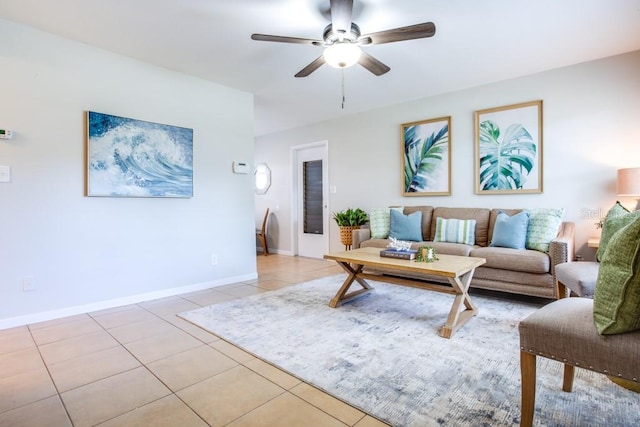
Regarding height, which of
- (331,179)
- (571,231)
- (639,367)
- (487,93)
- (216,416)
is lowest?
(216,416)

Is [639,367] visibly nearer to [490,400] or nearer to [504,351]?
[490,400]

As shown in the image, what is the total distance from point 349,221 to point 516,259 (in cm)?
238

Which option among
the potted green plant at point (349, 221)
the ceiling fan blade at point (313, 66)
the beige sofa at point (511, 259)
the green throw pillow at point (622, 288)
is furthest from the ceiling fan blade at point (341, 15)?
the potted green plant at point (349, 221)

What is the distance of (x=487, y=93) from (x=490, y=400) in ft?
11.8

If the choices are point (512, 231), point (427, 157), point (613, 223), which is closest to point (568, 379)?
point (613, 223)

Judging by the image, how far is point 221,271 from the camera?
13.2 feet

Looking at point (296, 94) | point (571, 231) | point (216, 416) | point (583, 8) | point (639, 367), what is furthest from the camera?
point (296, 94)

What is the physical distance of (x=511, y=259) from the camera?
3.15m

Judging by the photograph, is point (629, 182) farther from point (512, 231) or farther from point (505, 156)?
point (505, 156)

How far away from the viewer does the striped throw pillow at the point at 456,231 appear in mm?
3791

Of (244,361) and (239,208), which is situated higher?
(239,208)

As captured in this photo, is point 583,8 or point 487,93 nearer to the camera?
point 583,8

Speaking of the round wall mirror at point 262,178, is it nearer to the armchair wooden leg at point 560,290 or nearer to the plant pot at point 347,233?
the plant pot at point 347,233

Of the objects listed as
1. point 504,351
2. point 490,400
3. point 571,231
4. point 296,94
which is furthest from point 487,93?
point 490,400
